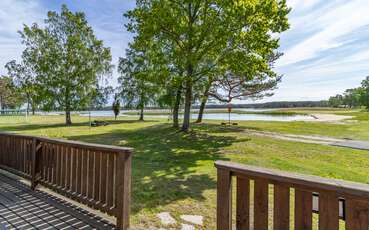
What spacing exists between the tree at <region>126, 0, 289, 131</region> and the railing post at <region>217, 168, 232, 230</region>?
869cm

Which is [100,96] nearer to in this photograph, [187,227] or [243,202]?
[187,227]

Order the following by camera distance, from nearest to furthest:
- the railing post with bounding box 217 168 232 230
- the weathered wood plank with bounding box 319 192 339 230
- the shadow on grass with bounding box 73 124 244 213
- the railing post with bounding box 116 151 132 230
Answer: the weathered wood plank with bounding box 319 192 339 230 → the railing post with bounding box 217 168 232 230 → the railing post with bounding box 116 151 132 230 → the shadow on grass with bounding box 73 124 244 213

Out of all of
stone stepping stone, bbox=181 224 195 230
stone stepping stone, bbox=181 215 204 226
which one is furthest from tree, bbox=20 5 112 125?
stone stepping stone, bbox=181 224 195 230

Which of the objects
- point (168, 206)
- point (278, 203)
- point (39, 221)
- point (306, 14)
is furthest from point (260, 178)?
point (306, 14)

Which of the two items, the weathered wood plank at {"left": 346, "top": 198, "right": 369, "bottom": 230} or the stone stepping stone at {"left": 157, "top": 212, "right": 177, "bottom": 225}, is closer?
the weathered wood plank at {"left": 346, "top": 198, "right": 369, "bottom": 230}

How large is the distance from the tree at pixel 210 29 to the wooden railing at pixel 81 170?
7450 millimetres

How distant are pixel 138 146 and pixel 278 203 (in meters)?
7.56

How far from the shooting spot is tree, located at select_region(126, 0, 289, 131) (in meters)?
10.2

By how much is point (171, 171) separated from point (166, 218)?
243cm

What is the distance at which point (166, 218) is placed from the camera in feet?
10.9

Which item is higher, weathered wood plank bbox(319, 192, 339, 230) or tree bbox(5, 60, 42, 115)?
tree bbox(5, 60, 42, 115)

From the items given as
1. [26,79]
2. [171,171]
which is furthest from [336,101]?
[171,171]

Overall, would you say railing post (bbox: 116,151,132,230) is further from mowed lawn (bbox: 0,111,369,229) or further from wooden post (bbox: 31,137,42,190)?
wooden post (bbox: 31,137,42,190)

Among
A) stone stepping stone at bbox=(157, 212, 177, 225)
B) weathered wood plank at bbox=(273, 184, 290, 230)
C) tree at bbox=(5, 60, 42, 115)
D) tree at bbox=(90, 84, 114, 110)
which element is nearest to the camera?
weathered wood plank at bbox=(273, 184, 290, 230)
